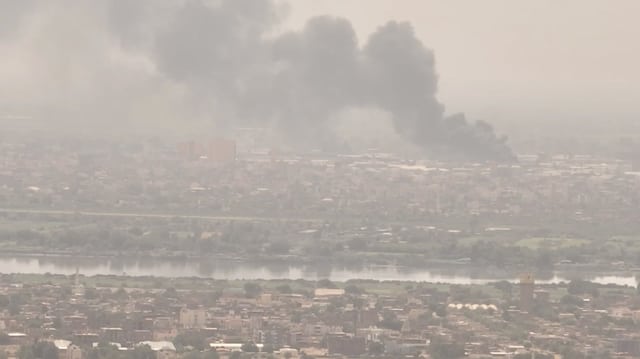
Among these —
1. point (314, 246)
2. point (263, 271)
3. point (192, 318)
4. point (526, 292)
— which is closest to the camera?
point (192, 318)

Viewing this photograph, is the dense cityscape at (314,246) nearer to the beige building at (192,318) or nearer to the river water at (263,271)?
the beige building at (192,318)

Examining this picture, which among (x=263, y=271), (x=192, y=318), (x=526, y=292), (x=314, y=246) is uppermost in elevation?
(x=314, y=246)

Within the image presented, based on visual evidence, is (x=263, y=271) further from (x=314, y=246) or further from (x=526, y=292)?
(x=526, y=292)

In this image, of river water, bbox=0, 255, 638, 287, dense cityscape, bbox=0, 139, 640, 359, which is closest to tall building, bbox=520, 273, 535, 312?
dense cityscape, bbox=0, 139, 640, 359

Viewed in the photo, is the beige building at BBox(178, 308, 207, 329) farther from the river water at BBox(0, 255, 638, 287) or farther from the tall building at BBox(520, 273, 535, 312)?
the river water at BBox(0, 255, 638, 287)

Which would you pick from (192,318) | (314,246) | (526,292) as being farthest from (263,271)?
(192,318)

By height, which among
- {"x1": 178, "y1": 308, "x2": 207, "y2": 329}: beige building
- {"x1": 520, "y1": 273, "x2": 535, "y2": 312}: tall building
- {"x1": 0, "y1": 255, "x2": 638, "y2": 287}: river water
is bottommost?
{"x1": 178, "y1": 308, "x2": 207, "y2": 329}: beige building

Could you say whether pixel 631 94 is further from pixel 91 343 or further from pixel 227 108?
pixel 91 343
